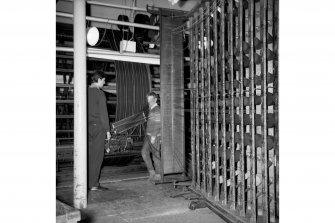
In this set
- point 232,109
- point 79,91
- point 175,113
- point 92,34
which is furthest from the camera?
point 175,113

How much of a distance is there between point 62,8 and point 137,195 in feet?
12.3

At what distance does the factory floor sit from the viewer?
310 centimetres

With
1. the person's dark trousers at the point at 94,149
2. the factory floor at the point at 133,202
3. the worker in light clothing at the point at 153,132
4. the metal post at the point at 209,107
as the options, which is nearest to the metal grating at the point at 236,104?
the metal post at the point at 209,107

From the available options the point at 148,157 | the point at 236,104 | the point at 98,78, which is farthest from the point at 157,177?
the point at 236,104

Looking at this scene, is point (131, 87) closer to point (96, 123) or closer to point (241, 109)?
point (96, 123)

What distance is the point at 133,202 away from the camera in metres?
3.62

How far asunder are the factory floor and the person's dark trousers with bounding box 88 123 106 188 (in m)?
0.28

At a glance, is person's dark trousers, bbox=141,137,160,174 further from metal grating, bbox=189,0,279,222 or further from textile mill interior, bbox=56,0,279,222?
metal grating, bbox=189,0,279,222

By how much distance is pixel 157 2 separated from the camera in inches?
248

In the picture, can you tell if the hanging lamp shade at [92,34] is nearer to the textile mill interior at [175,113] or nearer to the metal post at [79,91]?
the textile mill interior at [175,113]

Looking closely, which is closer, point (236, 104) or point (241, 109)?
point (241, 109)

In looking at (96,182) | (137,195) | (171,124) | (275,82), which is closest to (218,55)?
(275,82)

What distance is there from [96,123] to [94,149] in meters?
0.37
